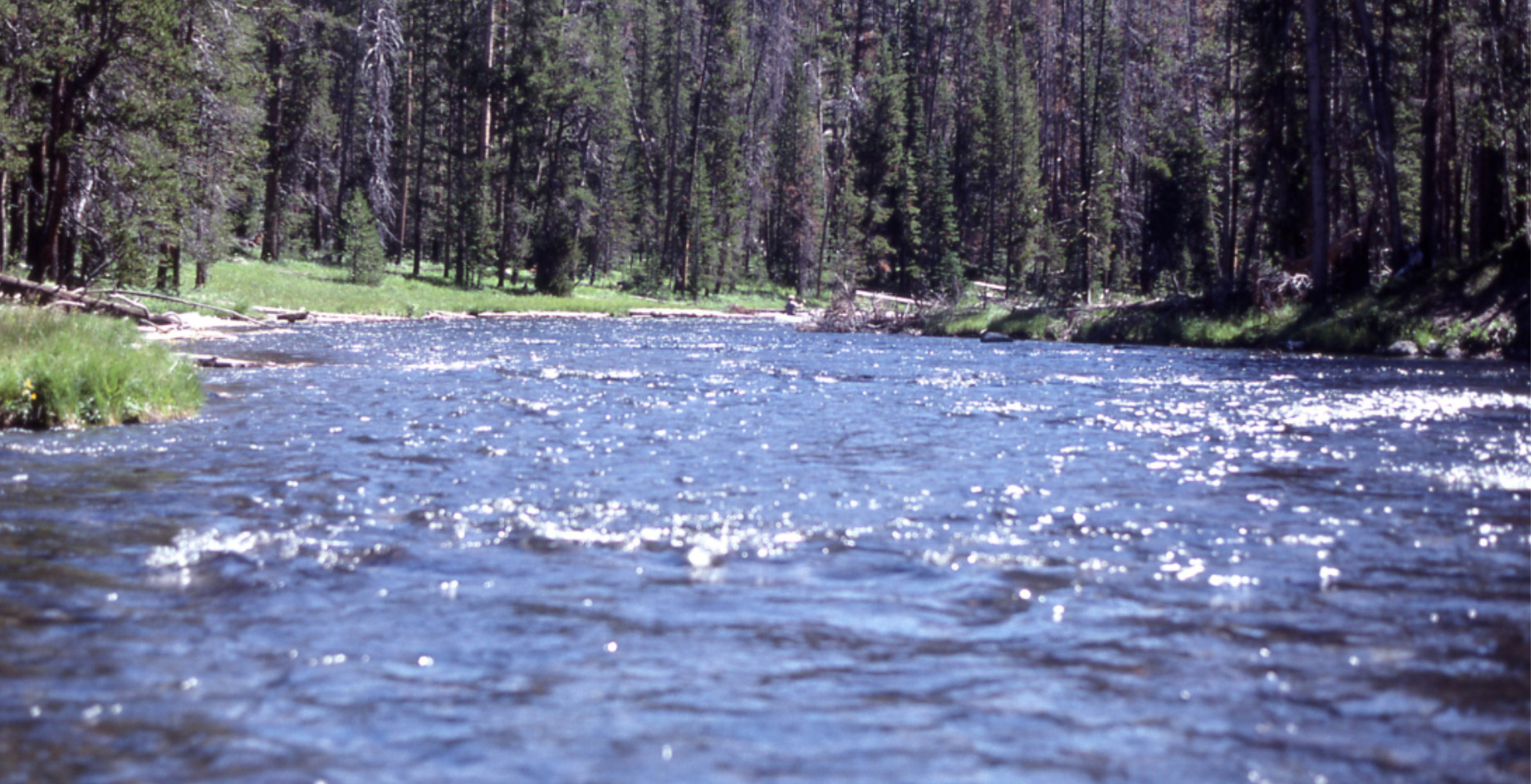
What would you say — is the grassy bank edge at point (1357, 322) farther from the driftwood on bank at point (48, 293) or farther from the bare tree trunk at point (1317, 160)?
the driftwood on bank at point (48, 293)

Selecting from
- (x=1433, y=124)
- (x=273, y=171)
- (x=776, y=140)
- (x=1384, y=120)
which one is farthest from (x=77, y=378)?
(x=776, y=140)

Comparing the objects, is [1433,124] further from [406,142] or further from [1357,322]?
[406,142]

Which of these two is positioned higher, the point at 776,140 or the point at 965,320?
the point at 776,140

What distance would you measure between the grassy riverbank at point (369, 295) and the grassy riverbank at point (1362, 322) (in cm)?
1983

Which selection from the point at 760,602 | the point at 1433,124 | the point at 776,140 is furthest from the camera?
the point at 776,140

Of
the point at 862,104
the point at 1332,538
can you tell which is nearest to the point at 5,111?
the point at 1332,538

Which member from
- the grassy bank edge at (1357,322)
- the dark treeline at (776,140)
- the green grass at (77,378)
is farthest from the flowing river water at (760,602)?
the dark treeline at (776,140)

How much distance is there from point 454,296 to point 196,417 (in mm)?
33177

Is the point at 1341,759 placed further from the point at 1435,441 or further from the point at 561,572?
the point at 1435,441

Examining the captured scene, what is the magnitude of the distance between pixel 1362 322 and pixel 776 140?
47.5m

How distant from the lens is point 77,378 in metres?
12.1

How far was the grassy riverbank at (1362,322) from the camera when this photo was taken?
24891 mm

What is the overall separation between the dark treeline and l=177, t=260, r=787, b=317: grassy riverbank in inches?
59.1

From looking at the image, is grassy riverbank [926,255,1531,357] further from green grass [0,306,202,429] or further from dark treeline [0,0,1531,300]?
green grass [0,306,202,429]
